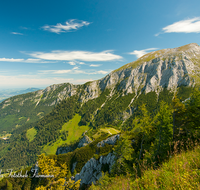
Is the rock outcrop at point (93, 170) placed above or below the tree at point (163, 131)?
below

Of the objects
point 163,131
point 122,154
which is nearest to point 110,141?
point 122,154

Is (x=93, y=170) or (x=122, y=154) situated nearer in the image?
(x=122, y=154)

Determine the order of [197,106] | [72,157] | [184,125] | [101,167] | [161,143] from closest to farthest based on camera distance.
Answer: [161,143] → [197,106] → [184,125] → [101,167] → [72,157]

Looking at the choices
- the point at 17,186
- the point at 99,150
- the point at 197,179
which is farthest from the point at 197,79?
the point at 17,186

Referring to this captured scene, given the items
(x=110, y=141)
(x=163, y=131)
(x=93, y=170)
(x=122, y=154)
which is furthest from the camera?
(x=110, y=141)

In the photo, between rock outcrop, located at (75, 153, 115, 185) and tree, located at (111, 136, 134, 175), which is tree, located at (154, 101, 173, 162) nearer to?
tree, located at (111, 136, 134, 175)

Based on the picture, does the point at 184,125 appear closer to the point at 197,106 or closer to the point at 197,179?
the point at 197,106

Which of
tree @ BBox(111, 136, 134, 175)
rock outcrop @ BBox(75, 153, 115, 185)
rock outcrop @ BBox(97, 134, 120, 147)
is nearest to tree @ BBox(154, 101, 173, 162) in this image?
tree @ BBox(111, 136, 134, 175)

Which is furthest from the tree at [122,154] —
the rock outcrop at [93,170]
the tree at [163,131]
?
the rock outcrop at [93,170]

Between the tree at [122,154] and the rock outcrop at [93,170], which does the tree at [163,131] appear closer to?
the tree at [122,154]

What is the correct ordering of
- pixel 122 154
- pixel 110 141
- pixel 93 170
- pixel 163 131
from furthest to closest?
pixel 110 141 → pixel 93 170 → pixel 122 154 → pixel 163 131

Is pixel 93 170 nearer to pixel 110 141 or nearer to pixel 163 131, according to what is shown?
pixel 110 141

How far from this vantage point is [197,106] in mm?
A: 23078

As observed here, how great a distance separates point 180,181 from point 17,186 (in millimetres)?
114732
